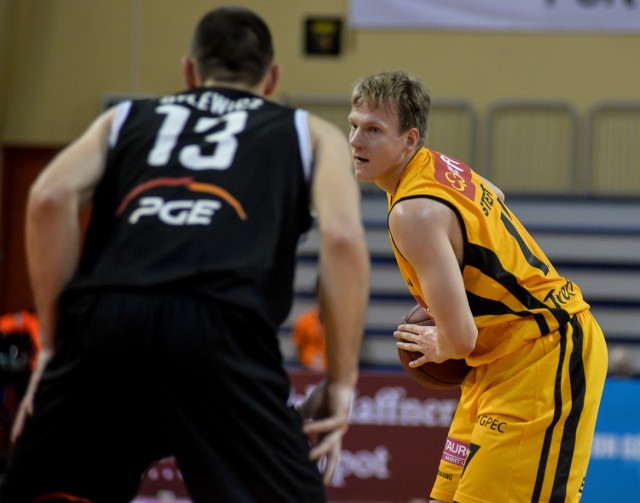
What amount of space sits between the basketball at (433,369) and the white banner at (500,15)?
7391mm

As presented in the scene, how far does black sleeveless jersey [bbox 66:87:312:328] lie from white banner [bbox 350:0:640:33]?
8.33 meters

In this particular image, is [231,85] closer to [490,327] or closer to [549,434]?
[490,327]

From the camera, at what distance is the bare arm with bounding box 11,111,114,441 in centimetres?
229

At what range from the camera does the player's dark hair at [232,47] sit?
2.47 metres

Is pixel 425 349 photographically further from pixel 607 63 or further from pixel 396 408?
pixel 607 63

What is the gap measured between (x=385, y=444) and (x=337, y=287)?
5.21 metres

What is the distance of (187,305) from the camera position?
7.32 feet

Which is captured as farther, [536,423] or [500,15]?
[500,15]

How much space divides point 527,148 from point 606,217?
3.45 ft

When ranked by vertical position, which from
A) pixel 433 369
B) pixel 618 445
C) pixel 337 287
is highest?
pixel 337 287

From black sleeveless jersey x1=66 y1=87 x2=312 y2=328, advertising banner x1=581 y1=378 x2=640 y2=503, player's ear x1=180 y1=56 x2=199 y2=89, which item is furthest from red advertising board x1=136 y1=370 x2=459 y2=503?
black sleeveless jersey x1=66 y1=87 x2=312 y2=328

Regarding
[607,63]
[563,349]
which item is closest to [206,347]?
[563,349]

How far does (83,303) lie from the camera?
2271 millimetres

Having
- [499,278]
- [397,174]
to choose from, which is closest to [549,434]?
[499,278]
